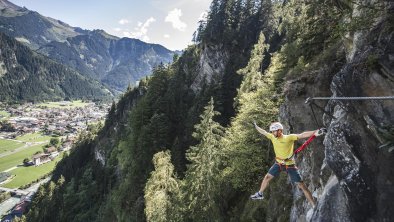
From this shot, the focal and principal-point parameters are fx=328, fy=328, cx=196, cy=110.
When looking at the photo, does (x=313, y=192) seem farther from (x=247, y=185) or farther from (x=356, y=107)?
(x=247, y=185)

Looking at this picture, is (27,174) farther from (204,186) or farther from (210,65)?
(204,186)

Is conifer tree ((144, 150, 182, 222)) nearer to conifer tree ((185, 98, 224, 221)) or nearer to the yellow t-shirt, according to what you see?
conifer tree ((185, 98, 224, 221))

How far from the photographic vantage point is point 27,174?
582 ft

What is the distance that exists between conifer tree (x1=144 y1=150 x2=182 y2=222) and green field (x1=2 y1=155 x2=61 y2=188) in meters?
151

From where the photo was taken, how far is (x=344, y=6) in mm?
16203

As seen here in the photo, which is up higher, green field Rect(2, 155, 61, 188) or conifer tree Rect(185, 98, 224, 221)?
conifer tree Rect(185, 98, 224, 221)

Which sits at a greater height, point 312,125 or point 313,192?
point 312,125

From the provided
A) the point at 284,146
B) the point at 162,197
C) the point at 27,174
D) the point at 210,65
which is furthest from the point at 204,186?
the point at 27,174

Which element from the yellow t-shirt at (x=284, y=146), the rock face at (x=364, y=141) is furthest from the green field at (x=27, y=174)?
the rock face at (x=364, y=141)

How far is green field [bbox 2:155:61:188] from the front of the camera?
164 metres

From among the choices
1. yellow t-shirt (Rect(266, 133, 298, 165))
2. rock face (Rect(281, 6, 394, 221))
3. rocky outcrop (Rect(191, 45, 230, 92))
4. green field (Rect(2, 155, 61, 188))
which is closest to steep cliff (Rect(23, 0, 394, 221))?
rock face (Rect(281, 6, 394, 221))

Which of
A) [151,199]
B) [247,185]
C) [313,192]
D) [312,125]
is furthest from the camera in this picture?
[151,199]

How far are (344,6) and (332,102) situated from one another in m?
6.06

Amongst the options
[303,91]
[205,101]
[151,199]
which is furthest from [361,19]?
[205,101]
